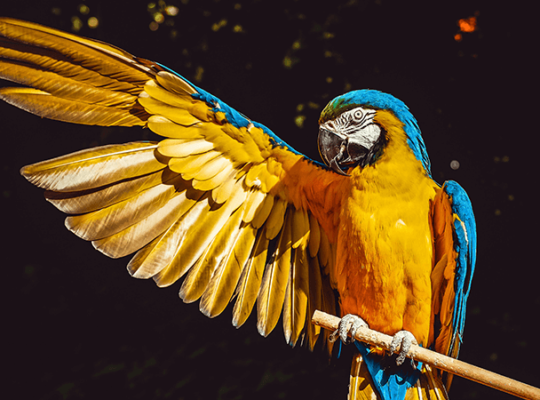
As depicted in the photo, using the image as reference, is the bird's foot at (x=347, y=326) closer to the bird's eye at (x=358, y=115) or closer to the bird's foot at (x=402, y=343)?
the bird's foot at (x=402, y=343)

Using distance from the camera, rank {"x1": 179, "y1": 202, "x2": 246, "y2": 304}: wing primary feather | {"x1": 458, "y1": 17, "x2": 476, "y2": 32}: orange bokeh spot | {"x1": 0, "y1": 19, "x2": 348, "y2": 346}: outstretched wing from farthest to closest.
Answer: {"x1": 458, "y1": 17, "x2": 476, "y2": 32}: orange bokeh spot → {"x1": 179, "y1": 202, "x2": 246, "y2": 304}: wing primary feather → {"x1": 0, "y1": 19, "x2": 348, "y2": 346}: outstretched wing

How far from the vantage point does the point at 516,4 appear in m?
1.83

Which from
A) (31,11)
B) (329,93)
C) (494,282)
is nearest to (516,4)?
(329,93)

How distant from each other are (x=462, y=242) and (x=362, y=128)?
425 millimetres

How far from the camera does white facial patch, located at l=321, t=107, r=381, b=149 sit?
121cm

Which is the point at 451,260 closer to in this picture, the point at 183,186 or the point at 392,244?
the point at 392,244

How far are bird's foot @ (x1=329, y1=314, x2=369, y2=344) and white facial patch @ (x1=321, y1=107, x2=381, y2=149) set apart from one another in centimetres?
51

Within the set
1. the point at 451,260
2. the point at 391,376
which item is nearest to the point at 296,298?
the point at 391,376

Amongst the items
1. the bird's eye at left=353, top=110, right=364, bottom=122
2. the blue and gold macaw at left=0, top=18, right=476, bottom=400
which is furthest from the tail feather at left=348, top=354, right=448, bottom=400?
the bird's eye at left=353, top=110, right=364, bottom=122

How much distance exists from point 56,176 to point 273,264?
2.37ft

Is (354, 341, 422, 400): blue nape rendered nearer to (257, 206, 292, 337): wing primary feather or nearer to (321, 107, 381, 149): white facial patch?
(257, 206, 292, 337): wing primary feather

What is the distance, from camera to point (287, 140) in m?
2.15

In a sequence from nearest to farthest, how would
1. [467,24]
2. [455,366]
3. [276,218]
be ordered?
[455,366] < [276,218] < [467,24]

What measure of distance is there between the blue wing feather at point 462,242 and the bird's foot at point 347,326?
27 cm
